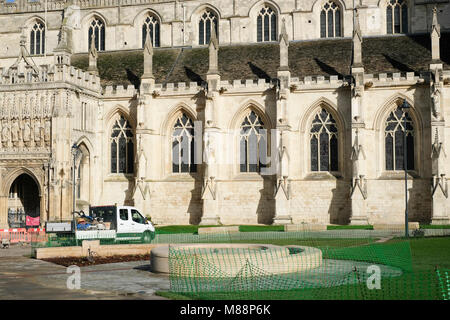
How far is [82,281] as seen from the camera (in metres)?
17.0

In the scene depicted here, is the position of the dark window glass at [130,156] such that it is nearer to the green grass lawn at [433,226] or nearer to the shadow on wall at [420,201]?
the shadow on wall at [420,201]

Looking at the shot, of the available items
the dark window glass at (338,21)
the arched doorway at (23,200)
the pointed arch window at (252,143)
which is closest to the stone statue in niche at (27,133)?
the arched doorway at (23,200)

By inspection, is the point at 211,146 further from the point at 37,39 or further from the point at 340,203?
the point at 37,39

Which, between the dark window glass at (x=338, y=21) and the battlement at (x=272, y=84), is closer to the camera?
the battlement at (x=272, y=84)

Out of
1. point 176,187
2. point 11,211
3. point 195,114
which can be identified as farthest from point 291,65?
point 11,211

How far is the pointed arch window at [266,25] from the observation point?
48.4 m

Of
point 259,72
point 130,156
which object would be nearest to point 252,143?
point 259,72

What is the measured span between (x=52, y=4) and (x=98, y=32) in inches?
187

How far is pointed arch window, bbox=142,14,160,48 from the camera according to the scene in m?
50.6

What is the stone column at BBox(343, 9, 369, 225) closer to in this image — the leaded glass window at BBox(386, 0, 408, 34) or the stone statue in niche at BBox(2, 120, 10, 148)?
the leaded glass window at BBox(386, 0, 408, 34)

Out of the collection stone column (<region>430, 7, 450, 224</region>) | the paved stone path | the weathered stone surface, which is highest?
stone column (<region>430, 7, 450, 224</region>)

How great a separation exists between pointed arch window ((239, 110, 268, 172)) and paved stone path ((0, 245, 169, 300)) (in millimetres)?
19896

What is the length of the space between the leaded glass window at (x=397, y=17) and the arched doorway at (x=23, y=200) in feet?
88.7

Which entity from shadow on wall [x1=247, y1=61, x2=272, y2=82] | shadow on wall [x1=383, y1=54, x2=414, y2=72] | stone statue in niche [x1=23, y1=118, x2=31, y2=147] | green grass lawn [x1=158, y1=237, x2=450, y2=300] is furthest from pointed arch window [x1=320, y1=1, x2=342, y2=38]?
green grass lawn [x1=158, y1=237, x2=450, y2=300]
